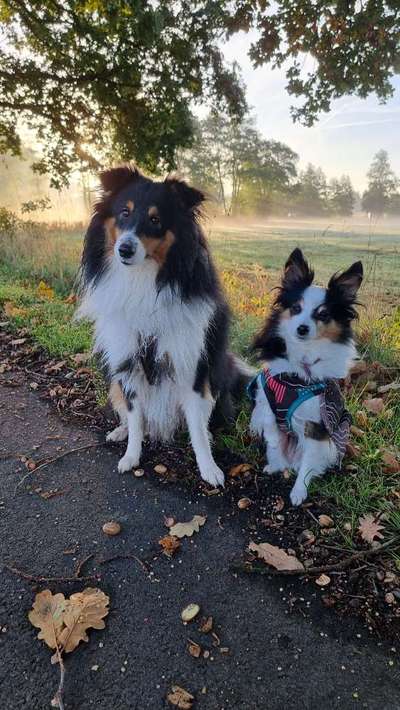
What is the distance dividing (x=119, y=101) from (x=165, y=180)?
773 centimetres

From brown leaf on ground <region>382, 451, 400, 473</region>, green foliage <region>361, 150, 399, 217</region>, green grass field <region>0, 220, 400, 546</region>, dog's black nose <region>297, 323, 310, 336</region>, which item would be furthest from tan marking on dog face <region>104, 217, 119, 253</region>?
green foliage <region>361, 150, 399, 217</region>

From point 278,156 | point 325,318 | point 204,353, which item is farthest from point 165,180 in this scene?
point 278,156

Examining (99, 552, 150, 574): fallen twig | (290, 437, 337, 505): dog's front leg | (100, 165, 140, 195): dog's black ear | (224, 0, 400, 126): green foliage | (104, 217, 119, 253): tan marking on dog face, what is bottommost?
(99, 552, 150, 574): fallen twig

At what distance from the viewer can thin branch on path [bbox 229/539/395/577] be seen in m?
2.04

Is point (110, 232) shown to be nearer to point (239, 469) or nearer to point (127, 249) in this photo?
point (127, 249)

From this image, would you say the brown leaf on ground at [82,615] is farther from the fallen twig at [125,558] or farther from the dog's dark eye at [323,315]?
the dog's dark eye at [323,315]

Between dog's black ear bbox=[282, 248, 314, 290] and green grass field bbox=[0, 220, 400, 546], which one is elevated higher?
dog's black ear bbox=[282, 248, 314, 290]

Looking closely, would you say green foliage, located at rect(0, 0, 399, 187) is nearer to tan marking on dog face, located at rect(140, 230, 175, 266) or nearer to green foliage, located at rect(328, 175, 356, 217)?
tan marking on dog face, located at rect(140, 230, 175, 266)

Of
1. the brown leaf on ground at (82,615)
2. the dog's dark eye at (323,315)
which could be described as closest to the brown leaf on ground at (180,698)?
the brown leaf on ground at (82,615)

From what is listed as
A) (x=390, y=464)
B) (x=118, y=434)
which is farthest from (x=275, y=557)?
(x=118, y=434)

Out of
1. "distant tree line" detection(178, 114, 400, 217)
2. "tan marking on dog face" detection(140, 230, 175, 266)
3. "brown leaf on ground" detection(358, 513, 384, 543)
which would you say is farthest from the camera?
"distant tree line" detection(178, 114, 400, 217)

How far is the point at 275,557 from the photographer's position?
2.12 metres

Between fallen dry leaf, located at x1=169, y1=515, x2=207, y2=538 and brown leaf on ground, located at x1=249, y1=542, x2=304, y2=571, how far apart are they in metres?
0.32

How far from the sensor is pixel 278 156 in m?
48.1
